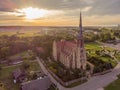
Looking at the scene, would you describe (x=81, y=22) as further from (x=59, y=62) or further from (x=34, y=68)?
(x=34, y=68)

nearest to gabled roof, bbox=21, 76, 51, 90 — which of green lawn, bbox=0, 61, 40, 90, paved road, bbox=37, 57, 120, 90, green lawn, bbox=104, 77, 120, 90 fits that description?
paved road, bbox=37, 57, 120, 90

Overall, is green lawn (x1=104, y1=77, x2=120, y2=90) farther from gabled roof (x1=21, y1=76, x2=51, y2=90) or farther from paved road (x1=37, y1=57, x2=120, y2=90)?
gabled roof (x1=21, y1=76, x2=51, y2=90)

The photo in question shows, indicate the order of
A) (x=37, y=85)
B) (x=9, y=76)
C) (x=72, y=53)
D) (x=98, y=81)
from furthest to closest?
(x=72, y=53), (x=9, y=76), (x=98, y=81), (x=37, y=85)

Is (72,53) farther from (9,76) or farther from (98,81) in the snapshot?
(9,76)

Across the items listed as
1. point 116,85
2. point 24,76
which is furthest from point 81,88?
point 24,76

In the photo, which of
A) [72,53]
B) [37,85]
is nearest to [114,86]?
[72,53]

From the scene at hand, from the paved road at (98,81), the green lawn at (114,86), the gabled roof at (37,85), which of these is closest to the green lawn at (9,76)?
the gabled roof at (37,85)
